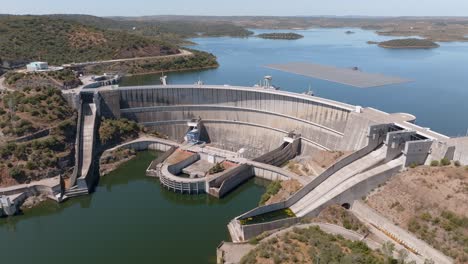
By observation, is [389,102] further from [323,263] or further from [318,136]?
[323,263]

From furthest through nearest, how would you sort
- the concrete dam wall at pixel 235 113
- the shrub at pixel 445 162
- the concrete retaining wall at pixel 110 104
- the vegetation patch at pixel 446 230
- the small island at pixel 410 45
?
the small island at pixel 410 45
the concrete retaining wall at pixel 110 104
the concrete dam wall at pixel 235 113
the shrub at pixel 445 162
the vegetation patch at pixel 446 230

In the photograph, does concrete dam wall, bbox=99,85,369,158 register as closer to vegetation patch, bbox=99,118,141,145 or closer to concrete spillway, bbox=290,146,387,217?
vegetation patch, bbox=99,118,141,145

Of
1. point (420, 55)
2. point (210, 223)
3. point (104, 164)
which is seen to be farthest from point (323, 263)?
point (420, 55)

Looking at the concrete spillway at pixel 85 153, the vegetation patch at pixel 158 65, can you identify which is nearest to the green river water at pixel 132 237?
the concrete spillway at pixel 85 153

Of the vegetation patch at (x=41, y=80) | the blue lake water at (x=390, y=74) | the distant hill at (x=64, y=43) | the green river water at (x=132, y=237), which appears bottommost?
the green river water at (x=132, y=237)

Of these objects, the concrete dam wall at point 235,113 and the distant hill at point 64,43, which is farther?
the distant hill at point 64,43

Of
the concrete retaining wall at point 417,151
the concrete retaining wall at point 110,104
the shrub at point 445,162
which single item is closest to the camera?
the shrub at point 445,162

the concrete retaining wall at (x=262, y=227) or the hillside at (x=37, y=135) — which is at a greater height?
the hillside at (x=37, y=135)

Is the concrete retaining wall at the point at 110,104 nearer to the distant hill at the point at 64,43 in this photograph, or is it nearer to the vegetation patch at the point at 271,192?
the vegetation patch at the point at 271,192
